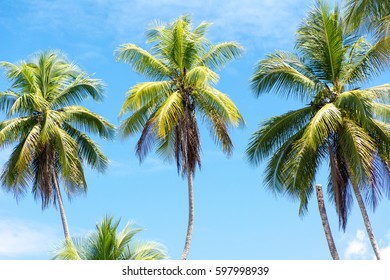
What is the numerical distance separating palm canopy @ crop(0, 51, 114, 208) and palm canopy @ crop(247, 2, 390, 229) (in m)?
7.79

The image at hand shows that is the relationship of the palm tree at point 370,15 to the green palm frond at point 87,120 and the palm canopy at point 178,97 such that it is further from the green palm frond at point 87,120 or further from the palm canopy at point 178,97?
the green palm frond at point 87,120

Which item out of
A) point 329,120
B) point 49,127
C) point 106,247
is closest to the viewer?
point 106,247

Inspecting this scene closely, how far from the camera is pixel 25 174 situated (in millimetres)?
29906

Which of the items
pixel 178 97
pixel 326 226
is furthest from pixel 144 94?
pixel 326 226

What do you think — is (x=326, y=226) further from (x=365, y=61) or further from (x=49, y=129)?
(x=49, y=129)

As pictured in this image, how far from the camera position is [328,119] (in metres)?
24.5

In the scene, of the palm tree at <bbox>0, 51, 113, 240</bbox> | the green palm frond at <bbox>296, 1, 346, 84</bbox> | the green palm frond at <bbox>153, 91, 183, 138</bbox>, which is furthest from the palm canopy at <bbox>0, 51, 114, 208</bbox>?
the green palm frond at <bbox>296, 1, 346, 84</bbox>

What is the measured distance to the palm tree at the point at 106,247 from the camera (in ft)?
61.0

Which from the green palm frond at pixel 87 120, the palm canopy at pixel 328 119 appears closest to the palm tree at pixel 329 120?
the palm canopy at pixel 328 119

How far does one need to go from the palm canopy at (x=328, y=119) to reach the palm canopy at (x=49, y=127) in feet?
25.6

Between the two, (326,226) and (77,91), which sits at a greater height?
(77,91)

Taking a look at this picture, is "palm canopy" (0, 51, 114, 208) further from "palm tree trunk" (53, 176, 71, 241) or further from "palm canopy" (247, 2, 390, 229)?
"palm canopy" (247, 2, 390, 229)

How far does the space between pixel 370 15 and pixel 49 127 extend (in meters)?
13.7
